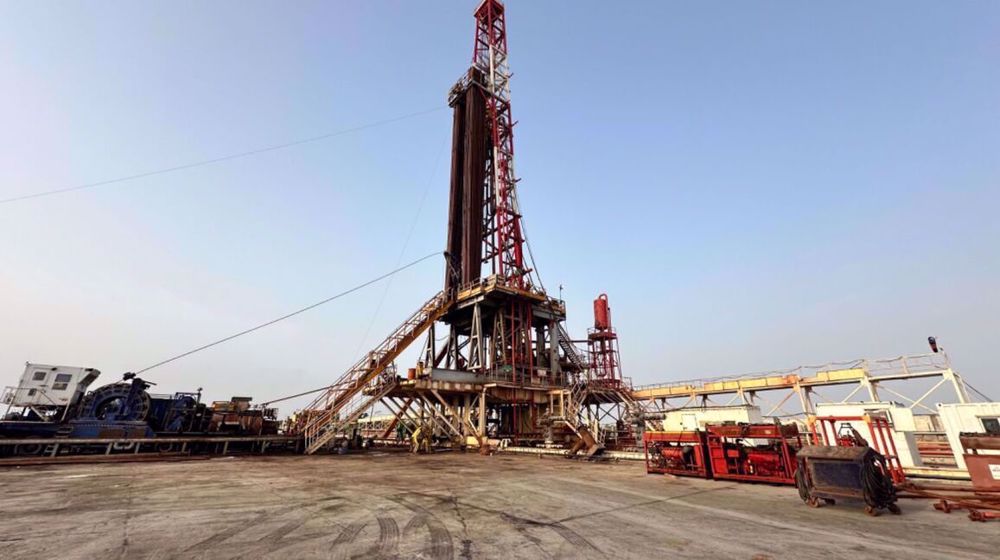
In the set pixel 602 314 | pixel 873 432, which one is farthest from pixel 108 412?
pixel 602 314

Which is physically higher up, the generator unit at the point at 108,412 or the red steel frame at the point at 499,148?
the red steel frame at the point at 499,148

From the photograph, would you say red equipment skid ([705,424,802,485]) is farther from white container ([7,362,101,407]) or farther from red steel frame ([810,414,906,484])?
white container ([7,362,101,407])

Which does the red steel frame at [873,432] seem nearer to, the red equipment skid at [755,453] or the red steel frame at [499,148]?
the red equipment skid at [755,453]

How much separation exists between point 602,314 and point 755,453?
3400 cm

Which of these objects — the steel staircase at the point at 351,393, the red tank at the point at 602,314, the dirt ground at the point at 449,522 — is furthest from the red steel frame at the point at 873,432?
the red tank at the point at 602,314

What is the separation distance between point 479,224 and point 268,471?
26963mm

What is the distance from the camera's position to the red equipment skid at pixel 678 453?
1331 cm

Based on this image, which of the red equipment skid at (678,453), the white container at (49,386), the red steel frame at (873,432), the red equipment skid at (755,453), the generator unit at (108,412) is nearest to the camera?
the red equipment skid at (755,453)

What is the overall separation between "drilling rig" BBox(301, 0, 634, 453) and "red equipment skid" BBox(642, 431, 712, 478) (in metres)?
5.50

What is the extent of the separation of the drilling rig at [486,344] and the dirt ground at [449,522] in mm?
11141

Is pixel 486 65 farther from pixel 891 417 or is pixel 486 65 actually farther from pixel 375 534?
pixel 375 534

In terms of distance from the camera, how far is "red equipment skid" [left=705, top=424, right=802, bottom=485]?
38.2 feet

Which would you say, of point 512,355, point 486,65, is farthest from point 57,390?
point 486,65

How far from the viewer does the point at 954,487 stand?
10.1 meters
